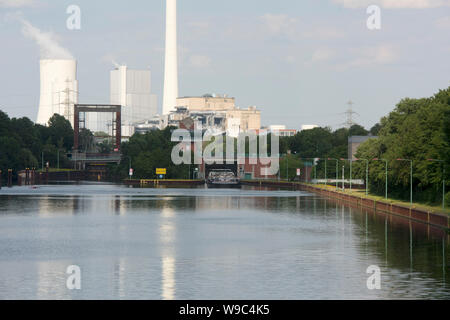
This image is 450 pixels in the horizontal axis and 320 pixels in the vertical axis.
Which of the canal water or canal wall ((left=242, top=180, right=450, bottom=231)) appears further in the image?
canal wall ((left=242, top=180, right=450, bottom=231))

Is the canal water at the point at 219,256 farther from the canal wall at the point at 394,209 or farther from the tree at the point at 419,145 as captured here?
the tree at the point at 419,145

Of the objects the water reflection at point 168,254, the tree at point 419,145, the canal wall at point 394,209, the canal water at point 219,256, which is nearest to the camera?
the water reflection at point 168,254

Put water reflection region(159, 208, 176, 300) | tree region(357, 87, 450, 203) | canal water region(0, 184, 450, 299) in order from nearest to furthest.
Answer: water reflection region(159, 208, 176, 300)
canal water region(0, 184, 450, 299)
tree region(357, 87, 450, 203)

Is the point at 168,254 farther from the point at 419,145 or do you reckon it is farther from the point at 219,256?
the point at 419,145

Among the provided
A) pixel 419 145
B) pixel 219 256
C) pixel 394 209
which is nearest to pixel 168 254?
pixel 219 256

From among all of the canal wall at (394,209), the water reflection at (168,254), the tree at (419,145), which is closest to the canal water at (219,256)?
the water reflection at (168,254)

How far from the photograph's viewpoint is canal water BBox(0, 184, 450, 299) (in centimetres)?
3500

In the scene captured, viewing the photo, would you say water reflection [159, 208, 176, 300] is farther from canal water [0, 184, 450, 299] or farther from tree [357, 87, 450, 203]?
tree [357, 87, 450, 203]

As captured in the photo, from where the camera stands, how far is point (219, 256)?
155 ft

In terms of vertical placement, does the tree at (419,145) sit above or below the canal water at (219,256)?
above

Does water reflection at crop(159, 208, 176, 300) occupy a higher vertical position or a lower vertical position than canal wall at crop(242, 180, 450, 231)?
lower

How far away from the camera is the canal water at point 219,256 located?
35.0 metres

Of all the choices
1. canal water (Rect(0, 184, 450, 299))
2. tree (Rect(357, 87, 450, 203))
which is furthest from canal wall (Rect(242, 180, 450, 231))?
tree (Rect(357, 87, 450, 203))

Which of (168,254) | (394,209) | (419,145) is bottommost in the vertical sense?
(168,254)
